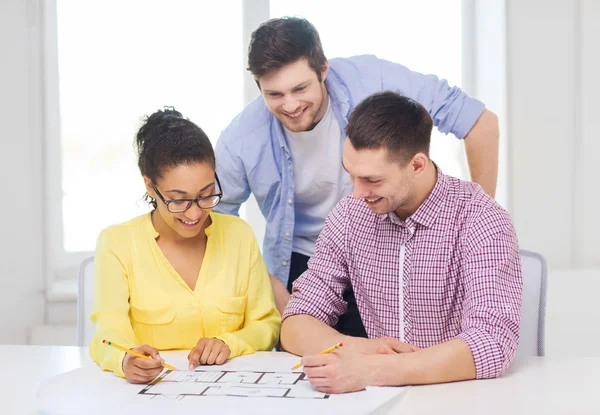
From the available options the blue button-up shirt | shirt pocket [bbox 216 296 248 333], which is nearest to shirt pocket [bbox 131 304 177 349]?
shirt pocket [bbox 216 296 248 333]

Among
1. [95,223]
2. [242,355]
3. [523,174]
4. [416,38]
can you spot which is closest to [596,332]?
[523,174]

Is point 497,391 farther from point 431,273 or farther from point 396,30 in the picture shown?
point 396,30

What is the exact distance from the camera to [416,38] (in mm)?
3484

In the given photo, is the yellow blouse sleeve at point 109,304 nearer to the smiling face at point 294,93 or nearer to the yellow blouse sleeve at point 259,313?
the yellow blouse sleeve at point 259,313

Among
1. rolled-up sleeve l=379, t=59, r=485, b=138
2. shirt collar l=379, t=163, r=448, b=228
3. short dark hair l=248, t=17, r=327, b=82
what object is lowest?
shirt collar l=379, t=163, r=448, b=228

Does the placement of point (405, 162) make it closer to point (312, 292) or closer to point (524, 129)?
point (312, 292)

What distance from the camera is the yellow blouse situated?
182 centimetres

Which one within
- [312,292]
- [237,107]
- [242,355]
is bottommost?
[242,355]

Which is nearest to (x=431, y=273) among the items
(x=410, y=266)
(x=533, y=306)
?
(x=410, y=266)

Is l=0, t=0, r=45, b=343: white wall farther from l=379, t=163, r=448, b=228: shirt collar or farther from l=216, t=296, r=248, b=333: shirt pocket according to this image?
l=379, t=163, r=448, b=228: shirt collar

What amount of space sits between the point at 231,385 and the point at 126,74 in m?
2.28

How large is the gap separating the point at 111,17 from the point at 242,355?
218cm

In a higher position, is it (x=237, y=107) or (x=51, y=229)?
(x=237, y=107)

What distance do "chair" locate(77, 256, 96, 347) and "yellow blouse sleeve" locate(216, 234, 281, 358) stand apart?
0.50 metres
